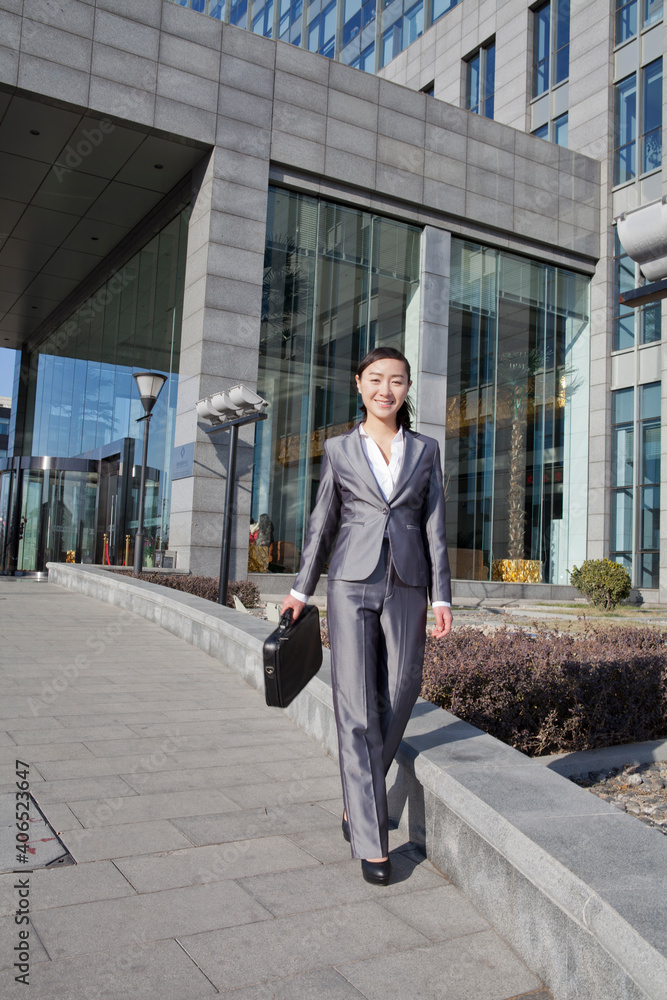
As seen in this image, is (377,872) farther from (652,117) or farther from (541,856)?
(652,117)

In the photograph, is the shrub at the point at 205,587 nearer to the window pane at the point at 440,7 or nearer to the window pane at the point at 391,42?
the window pane at the point at 440,7

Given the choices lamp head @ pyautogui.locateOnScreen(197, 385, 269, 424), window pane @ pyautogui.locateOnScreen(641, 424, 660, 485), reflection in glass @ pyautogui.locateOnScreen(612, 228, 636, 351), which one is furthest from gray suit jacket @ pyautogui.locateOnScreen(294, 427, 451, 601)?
reflection in glass @ pyautogui.locateOnScreen(612, 228, 636, 351)

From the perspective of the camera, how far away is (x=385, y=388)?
346 centimetres

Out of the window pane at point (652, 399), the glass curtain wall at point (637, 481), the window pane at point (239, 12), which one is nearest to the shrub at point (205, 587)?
the glass curtain wall at point (637, 481)

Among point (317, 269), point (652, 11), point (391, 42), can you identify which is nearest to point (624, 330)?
point (652, 11)

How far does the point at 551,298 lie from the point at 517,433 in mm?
3837

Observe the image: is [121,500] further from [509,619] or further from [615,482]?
[615,482]

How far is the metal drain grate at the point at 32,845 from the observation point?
3.02 m

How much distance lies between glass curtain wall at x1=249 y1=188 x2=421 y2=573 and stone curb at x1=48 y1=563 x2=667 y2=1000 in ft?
44.0

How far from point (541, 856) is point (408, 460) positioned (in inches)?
61.3

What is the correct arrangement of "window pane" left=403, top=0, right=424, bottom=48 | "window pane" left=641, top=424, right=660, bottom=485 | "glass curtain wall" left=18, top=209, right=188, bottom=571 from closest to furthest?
"glass curtain wall" left=18, top=209, right=188, bottom=571, "window pane" left=641, top=424, right=660, bottom=485, "window pane" left=403, top=0, right=424, bottom=48

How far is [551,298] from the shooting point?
72.9 feet

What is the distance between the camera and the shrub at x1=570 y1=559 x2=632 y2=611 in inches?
718

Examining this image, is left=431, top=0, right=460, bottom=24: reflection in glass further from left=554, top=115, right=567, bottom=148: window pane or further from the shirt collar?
the shirt collar
